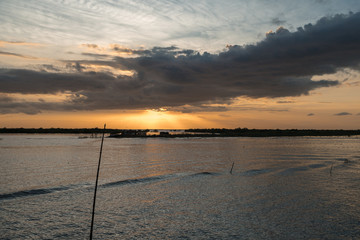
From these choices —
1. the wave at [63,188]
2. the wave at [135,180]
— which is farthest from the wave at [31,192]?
the wave at [135,180]

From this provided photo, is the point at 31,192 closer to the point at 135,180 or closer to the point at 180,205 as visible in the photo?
the point at 135,180

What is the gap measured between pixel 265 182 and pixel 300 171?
9675 mm

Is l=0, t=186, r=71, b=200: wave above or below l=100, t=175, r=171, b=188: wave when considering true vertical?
below

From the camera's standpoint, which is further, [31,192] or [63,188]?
[63,188]

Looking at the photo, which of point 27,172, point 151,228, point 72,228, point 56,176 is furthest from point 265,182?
point 27,172

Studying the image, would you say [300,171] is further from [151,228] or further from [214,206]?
[151,228]

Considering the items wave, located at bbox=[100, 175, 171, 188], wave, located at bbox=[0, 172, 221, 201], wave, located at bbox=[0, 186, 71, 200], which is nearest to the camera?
wave, located at bbox=[0, 186, 71, 200]

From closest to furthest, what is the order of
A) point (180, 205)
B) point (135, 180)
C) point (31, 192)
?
point (180, 205), point (31, 192), point (135, 180)

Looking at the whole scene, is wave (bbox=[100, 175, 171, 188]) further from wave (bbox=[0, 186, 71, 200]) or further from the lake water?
wave (bbox=[0, 186, 71, 200])

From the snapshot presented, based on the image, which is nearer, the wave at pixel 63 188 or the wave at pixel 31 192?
the wave at pixel 31 192

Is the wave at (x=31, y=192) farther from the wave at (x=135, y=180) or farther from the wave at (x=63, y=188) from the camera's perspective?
the wave at (x=135, y=180)

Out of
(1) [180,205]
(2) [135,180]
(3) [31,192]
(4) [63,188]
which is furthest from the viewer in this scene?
(2) [135,180]

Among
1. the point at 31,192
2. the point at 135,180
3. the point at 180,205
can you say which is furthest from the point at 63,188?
the point at 180,205

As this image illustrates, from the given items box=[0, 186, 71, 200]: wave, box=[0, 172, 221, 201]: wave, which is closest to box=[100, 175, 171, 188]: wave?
box=[0, 172, 221, 201]: wave
